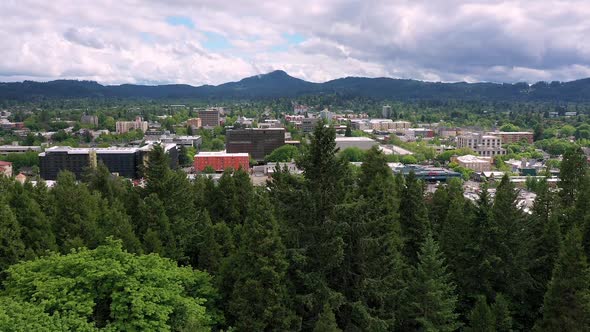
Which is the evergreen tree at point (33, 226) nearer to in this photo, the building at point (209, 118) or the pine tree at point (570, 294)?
the pine tree at point (570, 294)

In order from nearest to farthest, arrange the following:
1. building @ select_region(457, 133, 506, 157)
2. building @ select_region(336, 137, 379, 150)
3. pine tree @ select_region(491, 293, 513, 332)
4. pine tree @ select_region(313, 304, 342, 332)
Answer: pine tree @ select_region(313, 304, 342, 332) → pine tree @ select_region(491, 293, 513, 332) → building @ select_region(336, 137, 379, 150) → building @ select_region(457, 133, 506, 157)

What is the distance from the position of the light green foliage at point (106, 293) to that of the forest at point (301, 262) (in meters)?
0.04

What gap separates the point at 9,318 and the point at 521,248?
1925 centimetres

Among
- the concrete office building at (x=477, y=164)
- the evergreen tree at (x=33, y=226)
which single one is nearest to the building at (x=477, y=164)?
the concrete office building at (x=477, y=164)

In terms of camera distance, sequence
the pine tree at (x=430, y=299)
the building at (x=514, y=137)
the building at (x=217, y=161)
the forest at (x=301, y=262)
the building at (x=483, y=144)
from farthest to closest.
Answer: the building at (x=514, y=137)
the building at (x=483, y=144)
the building at (x=217, y=161)
the pine tree at (x=430, y=299)
the forest at (x=301, y=262)

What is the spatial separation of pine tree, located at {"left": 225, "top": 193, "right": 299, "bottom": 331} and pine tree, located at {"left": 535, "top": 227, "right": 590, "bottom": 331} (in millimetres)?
9266

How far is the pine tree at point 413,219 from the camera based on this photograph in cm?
2503

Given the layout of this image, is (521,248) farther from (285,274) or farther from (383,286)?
(285,274)

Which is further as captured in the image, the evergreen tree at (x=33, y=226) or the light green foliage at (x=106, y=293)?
the evergreen tree at (x=33, y=226)

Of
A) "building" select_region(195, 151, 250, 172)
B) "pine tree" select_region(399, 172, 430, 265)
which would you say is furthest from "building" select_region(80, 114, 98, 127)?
"pine tree" select_region(399, 172, 430, 265)

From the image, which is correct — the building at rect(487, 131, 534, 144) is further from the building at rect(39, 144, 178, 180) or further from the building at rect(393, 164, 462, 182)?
the building at rect(39, 144, 178, 180)

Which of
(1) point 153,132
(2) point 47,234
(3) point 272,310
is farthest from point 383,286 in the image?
(1) point 153,132

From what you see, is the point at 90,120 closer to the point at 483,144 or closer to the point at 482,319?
the point at 483,144

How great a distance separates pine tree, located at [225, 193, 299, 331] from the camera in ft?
49.9
